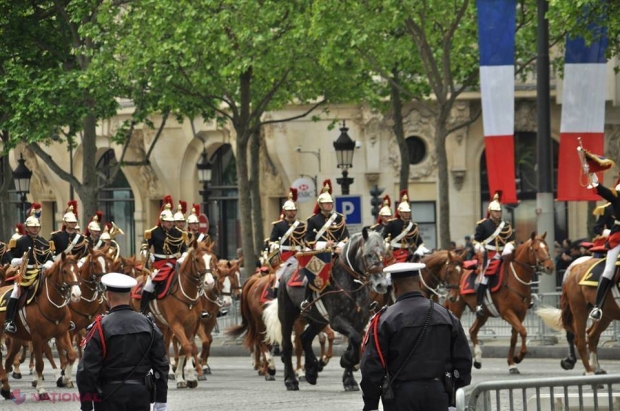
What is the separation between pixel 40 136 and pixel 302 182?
6334mm

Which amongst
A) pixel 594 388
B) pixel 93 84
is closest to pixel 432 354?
pixel 594 388

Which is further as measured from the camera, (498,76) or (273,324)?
(498,76)

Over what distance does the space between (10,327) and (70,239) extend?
9.66 ft

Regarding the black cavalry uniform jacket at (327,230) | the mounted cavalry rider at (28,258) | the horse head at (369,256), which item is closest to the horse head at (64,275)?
the mounted cavalry rider at (28,258)

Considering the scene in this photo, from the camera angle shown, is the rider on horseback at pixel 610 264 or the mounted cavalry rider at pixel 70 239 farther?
the mounted cavalry rider at pixel 70 239

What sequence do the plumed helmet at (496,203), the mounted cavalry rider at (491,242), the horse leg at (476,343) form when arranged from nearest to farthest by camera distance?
the horse leg at (476,343), the mounted cavalry rider at (491,242), the plumed helmet at (496,203)

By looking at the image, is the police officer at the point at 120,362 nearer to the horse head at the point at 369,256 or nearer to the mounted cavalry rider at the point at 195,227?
the horse head at the point at 369,256

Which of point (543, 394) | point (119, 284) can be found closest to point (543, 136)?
point (119, 284)

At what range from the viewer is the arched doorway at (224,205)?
56.6 metres

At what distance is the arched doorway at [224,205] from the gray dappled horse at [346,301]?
3267cm

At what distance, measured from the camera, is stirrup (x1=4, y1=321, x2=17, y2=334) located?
23984 millimetres

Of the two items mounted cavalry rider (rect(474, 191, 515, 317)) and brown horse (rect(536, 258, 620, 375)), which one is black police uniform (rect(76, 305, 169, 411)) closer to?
brown horse (rect(536, 258, 620, 375))

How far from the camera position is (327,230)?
2347 centimetres

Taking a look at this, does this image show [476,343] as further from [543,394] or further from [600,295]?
[543,394]
